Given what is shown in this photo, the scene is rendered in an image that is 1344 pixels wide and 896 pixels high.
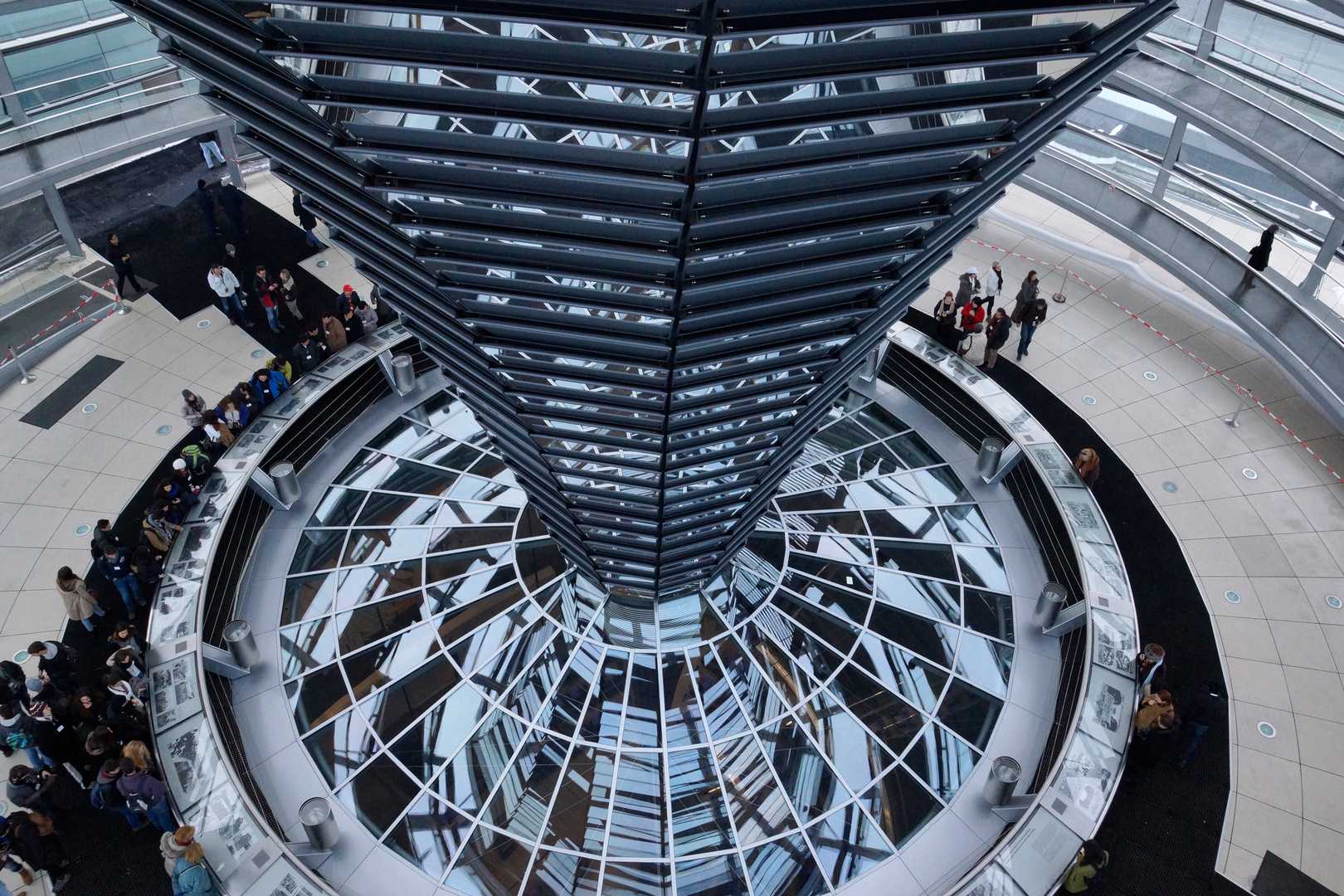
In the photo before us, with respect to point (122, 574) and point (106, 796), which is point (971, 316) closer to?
point (122, 574)

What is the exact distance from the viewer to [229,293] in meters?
22.2

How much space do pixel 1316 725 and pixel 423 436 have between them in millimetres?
15343

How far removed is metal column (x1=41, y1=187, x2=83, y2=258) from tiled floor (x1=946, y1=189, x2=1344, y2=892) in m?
19.0

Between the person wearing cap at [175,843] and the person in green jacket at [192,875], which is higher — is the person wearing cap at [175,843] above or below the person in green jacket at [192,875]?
above

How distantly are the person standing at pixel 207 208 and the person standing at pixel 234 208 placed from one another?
285 millimetres

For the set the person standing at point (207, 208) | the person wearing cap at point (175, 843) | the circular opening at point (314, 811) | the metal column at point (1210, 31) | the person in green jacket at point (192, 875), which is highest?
the metal column at point (1210, 31)

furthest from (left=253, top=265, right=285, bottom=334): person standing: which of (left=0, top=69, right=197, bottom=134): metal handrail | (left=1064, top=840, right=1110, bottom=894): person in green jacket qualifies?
(left=1064, top=840, right=1110, bottom=894): person in green jacket

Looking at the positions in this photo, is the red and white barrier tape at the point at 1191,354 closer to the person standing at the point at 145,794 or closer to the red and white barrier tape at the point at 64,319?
the person standing at the point at 145,794

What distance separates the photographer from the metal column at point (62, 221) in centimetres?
2294

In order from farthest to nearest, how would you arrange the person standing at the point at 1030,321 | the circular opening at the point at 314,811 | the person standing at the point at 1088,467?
the person standing at the point at 1030,321 → the person standing at the point at 1088,467 → the circular opening at the point at 314,811

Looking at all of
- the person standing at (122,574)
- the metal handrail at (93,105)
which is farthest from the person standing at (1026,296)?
the person standing at (122,574)

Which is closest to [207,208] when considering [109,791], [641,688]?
[109,791]

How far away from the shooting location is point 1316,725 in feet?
52.8

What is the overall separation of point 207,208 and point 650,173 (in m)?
19.4
